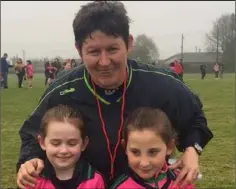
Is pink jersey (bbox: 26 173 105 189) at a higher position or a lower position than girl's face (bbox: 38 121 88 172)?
lower

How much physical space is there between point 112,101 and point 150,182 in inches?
24.6

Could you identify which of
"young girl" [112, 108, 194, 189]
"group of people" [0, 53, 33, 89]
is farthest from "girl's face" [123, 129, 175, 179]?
"group of people" [0, 53, 33, 89]

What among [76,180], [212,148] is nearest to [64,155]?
[76,180]

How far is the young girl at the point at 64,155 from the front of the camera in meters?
2.92

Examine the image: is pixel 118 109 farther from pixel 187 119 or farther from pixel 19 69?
pixel 19 69

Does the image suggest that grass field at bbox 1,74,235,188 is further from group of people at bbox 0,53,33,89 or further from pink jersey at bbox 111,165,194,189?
group of people at bbox 0,53,33,89

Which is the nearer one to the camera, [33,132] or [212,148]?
[33,132]

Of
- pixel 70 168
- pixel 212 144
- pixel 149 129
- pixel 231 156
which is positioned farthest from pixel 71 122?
pixel 212 144

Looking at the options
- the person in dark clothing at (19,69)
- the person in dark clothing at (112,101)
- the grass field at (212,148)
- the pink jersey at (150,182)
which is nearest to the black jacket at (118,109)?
the person in dark clothing at (112,101)

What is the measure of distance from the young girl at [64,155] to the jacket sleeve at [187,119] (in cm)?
64

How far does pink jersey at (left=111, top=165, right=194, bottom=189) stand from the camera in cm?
285

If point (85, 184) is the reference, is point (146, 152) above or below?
above

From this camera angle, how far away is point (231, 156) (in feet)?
24.2

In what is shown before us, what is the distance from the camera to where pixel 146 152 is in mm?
2766
